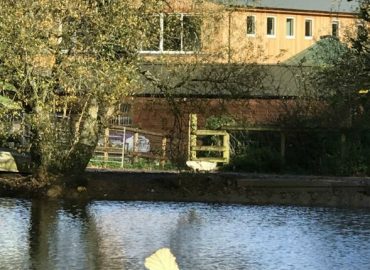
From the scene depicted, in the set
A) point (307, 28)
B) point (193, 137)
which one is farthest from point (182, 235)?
point (307, 28)

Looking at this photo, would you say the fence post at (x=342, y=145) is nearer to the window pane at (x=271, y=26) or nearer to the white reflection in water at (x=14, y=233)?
the white reflection in water at (x=14, y=233)

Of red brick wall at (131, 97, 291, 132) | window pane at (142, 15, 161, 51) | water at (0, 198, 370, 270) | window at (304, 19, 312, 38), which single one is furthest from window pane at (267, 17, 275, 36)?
water at (0, 198, 370, 270)

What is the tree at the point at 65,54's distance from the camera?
1452 cm

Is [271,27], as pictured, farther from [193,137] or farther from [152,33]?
[152,33]

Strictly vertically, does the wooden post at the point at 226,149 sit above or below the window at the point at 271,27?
below

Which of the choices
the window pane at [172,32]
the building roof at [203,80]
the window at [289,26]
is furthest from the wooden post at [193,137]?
the window at [289,26]

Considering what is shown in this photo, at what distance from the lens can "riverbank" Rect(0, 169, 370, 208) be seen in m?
17.6

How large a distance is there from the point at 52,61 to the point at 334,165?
32.7ft

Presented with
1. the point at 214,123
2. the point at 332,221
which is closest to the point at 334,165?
the point at 214,123

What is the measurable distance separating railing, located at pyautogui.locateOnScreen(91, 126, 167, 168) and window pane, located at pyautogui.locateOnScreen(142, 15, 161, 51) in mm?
8266

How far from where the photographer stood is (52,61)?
15.5m

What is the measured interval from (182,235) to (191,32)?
6681mm

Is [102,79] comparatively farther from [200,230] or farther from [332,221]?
[332,221]

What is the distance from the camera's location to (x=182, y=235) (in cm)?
1273
